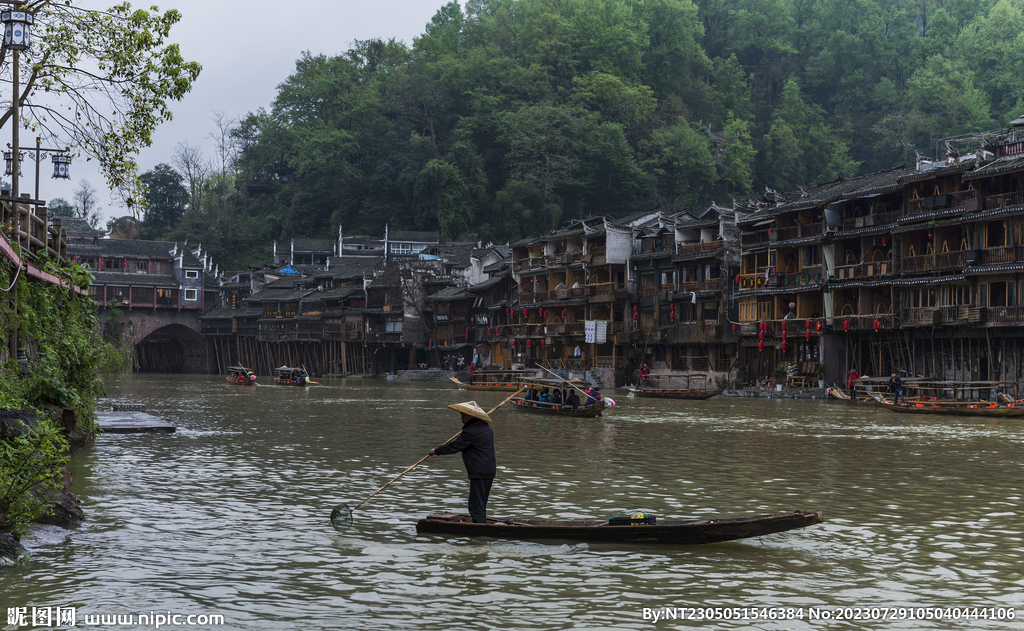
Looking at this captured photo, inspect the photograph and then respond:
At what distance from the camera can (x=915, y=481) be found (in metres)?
18.3

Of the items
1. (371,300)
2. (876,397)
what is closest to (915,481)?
(876,397)

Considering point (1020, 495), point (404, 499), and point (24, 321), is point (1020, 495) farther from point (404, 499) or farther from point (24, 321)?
point (24, 321)

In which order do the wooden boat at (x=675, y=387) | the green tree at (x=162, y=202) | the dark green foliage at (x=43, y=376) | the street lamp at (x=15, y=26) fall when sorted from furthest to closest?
1. the green tree at (x=162, y=202)
2. the wooden boat at (x=675, y=387)
3. the street lamp at (x=15, y=26)
4. the dark green foliage at (x=43, y=376)

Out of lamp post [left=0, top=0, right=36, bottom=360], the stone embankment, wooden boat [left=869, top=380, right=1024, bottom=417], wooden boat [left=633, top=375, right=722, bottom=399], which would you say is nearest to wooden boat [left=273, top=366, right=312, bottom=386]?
wooden boat [left=633, top=375, right=722, bottom=399]

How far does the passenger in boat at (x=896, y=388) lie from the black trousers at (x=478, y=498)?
111ft

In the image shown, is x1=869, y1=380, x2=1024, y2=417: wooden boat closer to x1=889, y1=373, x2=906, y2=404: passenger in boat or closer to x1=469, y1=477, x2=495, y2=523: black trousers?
x1=889, y1=373, x2=906, y2=404: passenger in boat

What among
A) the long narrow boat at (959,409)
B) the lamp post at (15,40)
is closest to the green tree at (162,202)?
the long narrow boat at (959,409)

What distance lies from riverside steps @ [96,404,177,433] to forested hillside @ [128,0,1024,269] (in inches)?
2672

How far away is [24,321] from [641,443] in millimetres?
16104

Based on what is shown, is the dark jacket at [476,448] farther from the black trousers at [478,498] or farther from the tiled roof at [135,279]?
the tiled roof at [135,279]

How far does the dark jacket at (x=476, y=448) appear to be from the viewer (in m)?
13.0

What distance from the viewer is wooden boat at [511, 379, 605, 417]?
35500 millimetres

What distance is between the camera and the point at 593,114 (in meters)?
97.6

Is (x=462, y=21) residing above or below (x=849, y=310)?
above
